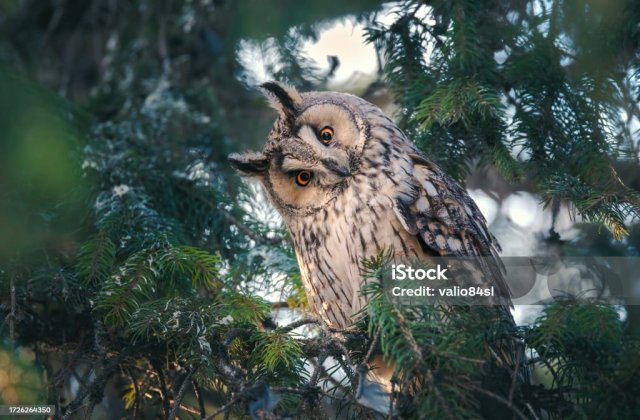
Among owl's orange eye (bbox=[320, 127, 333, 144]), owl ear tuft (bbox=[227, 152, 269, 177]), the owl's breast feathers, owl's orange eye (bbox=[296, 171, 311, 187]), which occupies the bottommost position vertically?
the owl's breast feathers

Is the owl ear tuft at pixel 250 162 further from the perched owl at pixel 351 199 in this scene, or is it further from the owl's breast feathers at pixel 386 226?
the owl's breast feathers at pixel 386 226

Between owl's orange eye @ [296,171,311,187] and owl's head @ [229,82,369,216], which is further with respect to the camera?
owl's orange eye @ [296,171,311,187]

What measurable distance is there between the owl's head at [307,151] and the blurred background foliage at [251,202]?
1.05 ft

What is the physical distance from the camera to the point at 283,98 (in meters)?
2.64

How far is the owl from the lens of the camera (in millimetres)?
2385

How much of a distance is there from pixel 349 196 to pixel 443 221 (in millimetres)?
365

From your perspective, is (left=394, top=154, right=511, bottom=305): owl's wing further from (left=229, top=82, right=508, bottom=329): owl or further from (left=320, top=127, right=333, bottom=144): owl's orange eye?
(left=320, top=127, right=333, bottom=144): owl's orange eye

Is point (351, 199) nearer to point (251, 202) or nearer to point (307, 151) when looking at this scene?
point (307, 151)

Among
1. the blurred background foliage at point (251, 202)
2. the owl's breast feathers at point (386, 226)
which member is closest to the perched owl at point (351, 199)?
the owl's breast feathers at point (386, 226)

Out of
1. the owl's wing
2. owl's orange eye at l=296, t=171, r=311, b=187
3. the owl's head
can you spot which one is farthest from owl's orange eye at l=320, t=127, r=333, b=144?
the owl's wing

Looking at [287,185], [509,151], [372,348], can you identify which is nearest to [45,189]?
[287,185]

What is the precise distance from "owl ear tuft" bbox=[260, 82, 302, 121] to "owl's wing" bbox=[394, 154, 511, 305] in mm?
543

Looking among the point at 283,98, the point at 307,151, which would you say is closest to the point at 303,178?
the point at 307,151

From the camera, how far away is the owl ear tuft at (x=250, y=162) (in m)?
2.63
